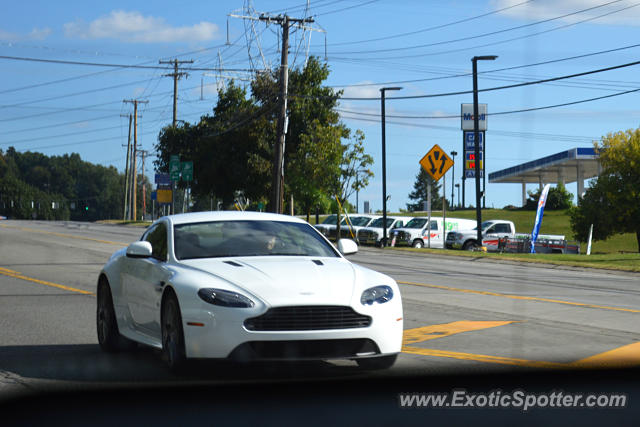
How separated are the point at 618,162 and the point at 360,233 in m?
14.6

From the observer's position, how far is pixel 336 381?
645cm

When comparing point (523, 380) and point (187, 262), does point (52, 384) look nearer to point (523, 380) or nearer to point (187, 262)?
point (187, 262)

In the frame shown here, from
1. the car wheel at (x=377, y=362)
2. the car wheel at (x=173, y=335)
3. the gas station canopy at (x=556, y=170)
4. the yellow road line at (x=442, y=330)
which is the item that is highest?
the gas station canopy at (x=556, y=170)

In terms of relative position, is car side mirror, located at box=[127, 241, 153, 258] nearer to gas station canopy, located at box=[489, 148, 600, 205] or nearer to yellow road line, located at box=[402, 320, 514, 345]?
yellow road line, located at box=[402, 320, 514, 345]

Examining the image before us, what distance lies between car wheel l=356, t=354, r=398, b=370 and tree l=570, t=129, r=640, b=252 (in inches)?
1584

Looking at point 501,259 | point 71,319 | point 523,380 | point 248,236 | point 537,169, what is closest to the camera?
point 523,380

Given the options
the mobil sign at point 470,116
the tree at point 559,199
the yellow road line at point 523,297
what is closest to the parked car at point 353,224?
the mobil sign at point 470,116

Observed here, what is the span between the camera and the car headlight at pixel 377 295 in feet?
22.3

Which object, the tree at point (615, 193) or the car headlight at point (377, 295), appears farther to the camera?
Result: the tree at point (615, 193)

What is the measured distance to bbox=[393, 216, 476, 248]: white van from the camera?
41.7 metres

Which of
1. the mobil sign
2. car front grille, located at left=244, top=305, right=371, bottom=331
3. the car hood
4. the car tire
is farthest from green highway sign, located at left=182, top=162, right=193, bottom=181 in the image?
car front grille, located at left=244, top=305, right=371, bottom=331

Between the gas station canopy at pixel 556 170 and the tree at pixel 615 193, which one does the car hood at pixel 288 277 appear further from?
the gas station canopy at pixel 556 170

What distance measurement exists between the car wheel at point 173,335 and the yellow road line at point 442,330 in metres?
3.13

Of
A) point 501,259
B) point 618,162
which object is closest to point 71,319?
point 501,259
